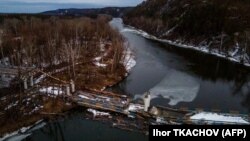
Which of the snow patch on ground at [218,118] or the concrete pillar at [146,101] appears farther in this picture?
the concrete pillar at [146,101]

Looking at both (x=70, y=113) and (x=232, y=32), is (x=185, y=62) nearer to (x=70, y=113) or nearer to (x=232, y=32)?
(x=232, y=32)

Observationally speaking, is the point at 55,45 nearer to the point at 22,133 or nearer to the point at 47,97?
the point at 47,97

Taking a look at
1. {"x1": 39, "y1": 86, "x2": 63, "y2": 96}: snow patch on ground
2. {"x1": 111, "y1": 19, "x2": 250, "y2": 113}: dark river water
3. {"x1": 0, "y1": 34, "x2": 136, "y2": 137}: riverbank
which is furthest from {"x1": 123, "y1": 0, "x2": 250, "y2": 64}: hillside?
{"x1": 39, "y1": 86, "x2": 63, "y2": 96}: snow patch on ground

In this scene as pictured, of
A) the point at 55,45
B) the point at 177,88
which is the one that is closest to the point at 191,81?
the point at 177,88

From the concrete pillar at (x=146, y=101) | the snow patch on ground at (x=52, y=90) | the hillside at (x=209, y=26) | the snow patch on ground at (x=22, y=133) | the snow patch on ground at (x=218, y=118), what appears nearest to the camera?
the snow patch on ground at (x=22, y=133)

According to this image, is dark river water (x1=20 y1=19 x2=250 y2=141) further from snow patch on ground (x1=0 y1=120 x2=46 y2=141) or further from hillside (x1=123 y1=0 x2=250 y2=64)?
hillside (x1=123 y1=0 x2=250 y2=64)

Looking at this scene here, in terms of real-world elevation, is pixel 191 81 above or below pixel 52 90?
below

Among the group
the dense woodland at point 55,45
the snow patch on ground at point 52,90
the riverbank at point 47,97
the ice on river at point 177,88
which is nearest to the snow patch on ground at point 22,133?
the riverbank at point 47,97

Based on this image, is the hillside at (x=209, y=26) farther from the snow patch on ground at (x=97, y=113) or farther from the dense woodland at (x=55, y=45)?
the snow patch on ground at (x=97, y=113)
